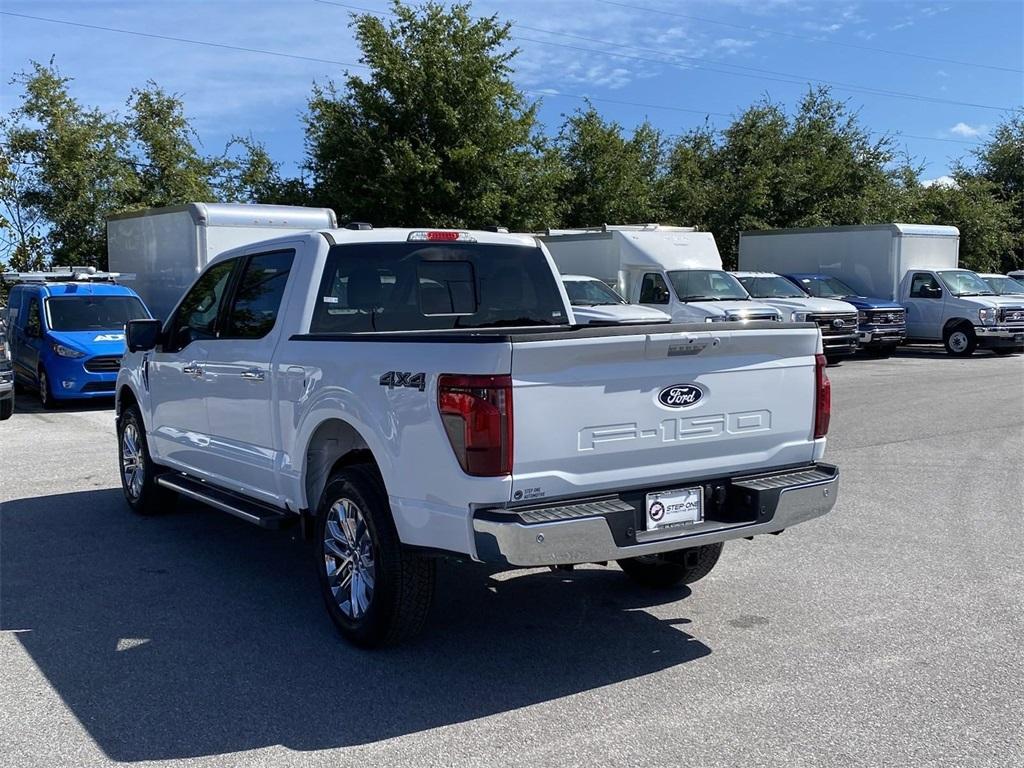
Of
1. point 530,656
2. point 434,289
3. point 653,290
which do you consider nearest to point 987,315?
point 653,290

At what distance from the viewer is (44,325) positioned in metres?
15.4

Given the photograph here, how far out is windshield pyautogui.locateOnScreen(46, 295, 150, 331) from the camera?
15.6 metres

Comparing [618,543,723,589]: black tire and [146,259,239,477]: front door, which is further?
[146,259,239,477]: front door

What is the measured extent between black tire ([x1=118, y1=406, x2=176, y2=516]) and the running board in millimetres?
443

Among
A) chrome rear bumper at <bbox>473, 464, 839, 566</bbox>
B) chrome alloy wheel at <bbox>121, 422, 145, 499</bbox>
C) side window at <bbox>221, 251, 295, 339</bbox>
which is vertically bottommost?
chrome alloy wheel at <bbox>121, 422, 145, 499</bbox>

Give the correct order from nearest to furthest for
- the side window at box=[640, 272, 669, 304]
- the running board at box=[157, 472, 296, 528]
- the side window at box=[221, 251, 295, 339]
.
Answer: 1. the running board at box=[157, 472, 296, 528]
2. the side window at box=[221, 251, 295, 339]
3. the side window at box=[640, 272, 669, 304]

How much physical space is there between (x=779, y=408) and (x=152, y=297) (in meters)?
15.6

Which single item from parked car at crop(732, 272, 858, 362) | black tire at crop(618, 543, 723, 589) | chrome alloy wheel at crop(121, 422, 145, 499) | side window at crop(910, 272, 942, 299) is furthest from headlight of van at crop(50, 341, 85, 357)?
side window at crop(910, 272, 942, 299)

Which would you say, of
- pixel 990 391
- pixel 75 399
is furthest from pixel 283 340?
pixel 990 391

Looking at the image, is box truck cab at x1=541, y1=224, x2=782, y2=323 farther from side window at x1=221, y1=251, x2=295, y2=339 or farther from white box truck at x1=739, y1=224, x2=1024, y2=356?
side window at x1=221, y1=251, x2=295, y2=339

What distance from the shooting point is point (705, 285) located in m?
19.9

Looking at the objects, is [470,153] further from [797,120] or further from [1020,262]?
[1020,262]

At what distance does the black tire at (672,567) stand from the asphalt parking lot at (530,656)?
0.11 m

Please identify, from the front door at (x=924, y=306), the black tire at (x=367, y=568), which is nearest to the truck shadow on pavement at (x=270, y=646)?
the black tire at (x=367, y=568)
